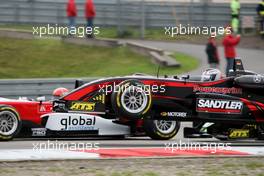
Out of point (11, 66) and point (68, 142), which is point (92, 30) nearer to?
→ point (11, 66)

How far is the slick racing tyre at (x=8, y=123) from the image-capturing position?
13.0 m

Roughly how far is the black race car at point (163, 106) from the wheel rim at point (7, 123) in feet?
1.66

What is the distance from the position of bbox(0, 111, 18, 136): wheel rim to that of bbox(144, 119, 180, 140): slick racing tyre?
2.23m

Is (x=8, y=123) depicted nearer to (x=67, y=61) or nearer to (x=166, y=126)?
(x=166, y=126)

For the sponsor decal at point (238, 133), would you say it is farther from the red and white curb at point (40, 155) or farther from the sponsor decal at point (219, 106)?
the red and white curb at point (40, 155)

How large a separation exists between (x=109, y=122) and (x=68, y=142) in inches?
32.3

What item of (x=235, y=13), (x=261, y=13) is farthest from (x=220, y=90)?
(x=261, y=13)

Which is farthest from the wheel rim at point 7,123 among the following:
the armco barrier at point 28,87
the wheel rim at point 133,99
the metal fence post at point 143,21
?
the metal fence post at point 143,21

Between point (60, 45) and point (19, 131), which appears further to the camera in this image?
point (60, 45)

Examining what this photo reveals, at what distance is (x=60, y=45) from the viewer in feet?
87.8

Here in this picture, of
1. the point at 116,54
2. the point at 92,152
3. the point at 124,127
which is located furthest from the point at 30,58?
the point at 92,152

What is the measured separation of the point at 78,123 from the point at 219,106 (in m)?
2.38

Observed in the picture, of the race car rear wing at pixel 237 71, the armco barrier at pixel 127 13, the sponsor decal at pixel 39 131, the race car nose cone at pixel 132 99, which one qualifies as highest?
the armco barrier at pixel 127 13

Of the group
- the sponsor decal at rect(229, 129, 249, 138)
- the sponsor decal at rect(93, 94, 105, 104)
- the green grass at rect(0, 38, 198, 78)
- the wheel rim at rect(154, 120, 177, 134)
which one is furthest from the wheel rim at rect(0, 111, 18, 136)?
the green grass at rect(0, 38, 198, 78)
